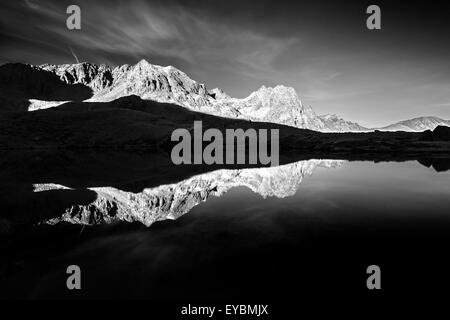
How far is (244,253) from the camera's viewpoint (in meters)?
17.3

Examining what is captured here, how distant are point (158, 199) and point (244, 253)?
1727 cm

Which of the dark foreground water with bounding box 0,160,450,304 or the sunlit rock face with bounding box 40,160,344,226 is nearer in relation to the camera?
the dark foreground water with bounding box 0,160,450,304

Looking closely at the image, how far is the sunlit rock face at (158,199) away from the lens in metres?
25.4

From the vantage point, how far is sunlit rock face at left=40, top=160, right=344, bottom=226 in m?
25.4

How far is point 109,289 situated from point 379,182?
138 feet

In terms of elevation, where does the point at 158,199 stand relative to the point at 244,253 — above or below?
above

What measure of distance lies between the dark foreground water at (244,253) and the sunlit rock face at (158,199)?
0.51 meters

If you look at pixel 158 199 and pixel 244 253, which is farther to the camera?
pixel 158 199

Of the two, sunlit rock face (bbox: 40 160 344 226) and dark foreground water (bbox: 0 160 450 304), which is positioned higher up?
sunlit rock face (bbox: 40 160 344 226)

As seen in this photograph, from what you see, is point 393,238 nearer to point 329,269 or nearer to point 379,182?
point 329,269

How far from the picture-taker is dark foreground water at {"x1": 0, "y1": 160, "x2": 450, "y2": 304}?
43.0 ft

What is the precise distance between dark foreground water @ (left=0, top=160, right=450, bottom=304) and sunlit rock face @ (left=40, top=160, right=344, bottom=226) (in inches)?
20.1

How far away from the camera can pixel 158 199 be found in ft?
106
